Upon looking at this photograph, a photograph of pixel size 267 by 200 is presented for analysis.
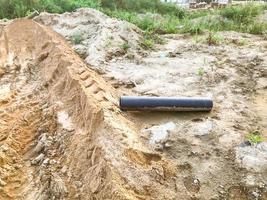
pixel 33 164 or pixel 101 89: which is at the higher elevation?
pixel 101 89

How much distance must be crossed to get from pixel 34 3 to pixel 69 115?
5680 mm

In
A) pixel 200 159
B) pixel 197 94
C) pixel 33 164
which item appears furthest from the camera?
pixel 197 94

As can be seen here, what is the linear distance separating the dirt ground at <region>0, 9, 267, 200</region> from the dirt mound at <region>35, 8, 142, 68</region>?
3 cm

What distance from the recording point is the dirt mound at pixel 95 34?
5309 millimetres

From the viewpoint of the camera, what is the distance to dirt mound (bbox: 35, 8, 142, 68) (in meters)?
5.31

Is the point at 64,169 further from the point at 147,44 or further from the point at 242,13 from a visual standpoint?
the point at 242,13

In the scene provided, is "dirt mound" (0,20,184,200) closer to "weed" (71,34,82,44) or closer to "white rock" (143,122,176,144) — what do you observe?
"white rock" (143,122,176,144)

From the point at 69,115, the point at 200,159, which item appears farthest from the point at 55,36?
the point at 200,159

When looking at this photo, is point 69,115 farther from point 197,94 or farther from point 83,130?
point 197,94

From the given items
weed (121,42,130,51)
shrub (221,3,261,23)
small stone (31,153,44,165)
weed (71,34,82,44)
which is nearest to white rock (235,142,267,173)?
small stone (31,153,44,165)

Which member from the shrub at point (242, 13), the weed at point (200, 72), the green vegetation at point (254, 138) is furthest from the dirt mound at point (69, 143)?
the shrub at point (242, 13)

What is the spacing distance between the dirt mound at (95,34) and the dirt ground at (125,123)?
0.03 m

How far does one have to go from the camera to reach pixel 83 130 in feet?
11.8

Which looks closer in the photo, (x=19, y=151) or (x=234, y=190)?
(x=234, y=190)
